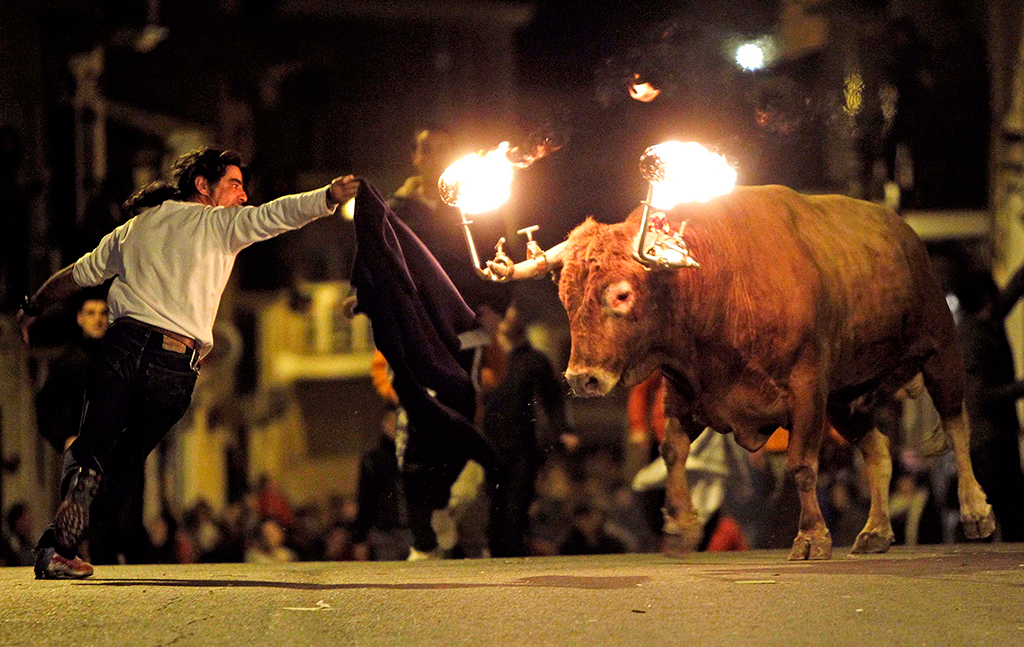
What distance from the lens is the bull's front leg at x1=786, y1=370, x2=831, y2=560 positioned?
855 cm

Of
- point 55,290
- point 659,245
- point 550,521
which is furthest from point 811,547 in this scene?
point 550,521

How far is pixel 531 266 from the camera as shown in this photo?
28.6 feet

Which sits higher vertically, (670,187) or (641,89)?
(641,89)

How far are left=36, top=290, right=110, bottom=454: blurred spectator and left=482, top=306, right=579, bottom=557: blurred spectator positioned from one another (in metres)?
2.36

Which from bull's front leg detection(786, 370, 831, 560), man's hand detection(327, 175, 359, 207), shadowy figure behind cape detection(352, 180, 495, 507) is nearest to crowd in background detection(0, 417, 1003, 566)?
shadowy figure behind cape detection(352, 180, 495, 507)

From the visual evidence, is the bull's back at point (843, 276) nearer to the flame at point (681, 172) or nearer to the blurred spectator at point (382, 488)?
the flame at point (681, 172)

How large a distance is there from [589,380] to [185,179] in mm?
2053

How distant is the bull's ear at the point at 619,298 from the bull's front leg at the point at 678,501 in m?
0.94

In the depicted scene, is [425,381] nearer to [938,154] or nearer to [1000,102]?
[1000,102]

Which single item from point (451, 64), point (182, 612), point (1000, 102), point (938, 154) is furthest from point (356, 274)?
point (451, 64)

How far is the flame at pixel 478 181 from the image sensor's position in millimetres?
9109

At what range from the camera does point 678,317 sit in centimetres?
859

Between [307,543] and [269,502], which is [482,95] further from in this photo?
[307,543]

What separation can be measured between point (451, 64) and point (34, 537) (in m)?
22.3
